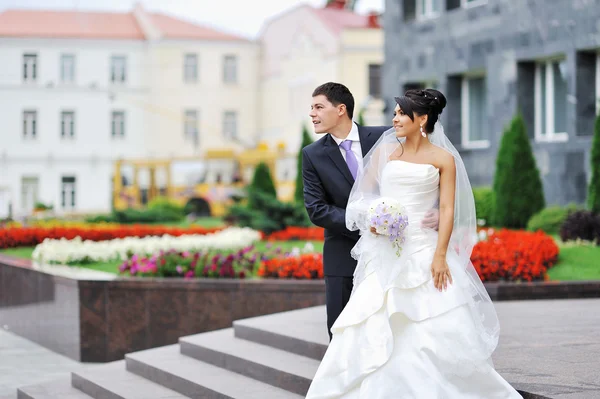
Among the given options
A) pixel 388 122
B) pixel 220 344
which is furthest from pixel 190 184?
pixel 220 344

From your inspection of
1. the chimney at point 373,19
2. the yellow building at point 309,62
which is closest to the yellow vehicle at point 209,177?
the yellow building at point 309,62

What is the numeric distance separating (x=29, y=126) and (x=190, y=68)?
8.83 metres

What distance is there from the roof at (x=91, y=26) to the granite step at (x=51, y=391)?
143 ft

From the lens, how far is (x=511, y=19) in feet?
68.0

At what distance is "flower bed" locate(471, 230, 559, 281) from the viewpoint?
1138 centimetres

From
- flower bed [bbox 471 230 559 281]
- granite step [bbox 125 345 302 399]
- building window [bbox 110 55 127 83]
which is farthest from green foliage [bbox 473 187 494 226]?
building window [bbox 110 55 127 83]

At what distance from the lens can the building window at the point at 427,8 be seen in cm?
2405

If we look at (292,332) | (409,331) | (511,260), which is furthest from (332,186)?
(511,260)

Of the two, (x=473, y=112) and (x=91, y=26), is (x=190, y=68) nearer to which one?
(x=91, y=26)

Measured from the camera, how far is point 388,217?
19.0 feet

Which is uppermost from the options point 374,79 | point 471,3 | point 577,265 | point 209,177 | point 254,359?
point 374,79

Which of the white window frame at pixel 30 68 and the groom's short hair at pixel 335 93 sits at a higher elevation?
the white window frame at pixel 30 68

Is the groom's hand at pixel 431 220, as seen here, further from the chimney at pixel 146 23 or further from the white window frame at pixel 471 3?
the chimney at pixel 146 23

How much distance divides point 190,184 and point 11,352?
1003 inches
